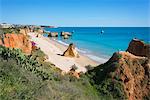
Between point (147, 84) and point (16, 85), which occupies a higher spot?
point (16, 85)

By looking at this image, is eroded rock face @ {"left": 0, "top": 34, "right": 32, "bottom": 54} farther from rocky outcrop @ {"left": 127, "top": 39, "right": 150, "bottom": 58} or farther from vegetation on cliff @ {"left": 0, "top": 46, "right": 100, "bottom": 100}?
vegetation on cliff @ {"left": 0, "top": 46, "right": 100, "bottom": 100}

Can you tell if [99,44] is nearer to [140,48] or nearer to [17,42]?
[17,42]

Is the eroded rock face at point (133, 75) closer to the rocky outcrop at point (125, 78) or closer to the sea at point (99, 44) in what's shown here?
the rocky outcrop at point (125, 78)

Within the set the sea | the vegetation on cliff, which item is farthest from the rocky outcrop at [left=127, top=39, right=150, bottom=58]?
the sea

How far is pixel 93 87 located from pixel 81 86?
470 mm

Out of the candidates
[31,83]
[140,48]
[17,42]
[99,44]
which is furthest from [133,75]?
[99,44]

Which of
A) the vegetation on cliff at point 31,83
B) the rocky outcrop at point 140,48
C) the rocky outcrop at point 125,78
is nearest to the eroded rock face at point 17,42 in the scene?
the rocky outcrop at point 140,48

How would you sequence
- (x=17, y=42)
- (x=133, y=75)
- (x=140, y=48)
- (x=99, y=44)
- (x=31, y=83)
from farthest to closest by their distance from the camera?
1. (x=99, y=44)
2. (x=17, y=42)
3. (x=140, y=48)
4. (x=133, y=75)
5. (x=31, y=83)

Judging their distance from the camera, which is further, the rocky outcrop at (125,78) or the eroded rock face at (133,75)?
the eroded rock face at (133,75)

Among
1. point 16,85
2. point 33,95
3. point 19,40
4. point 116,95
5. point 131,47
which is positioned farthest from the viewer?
point 19,40

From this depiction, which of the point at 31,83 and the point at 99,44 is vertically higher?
the point at 31,83

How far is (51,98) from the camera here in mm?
8789

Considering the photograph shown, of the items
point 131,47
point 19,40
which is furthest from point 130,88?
point 19,40

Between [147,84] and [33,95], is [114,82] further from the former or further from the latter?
[33,95]
